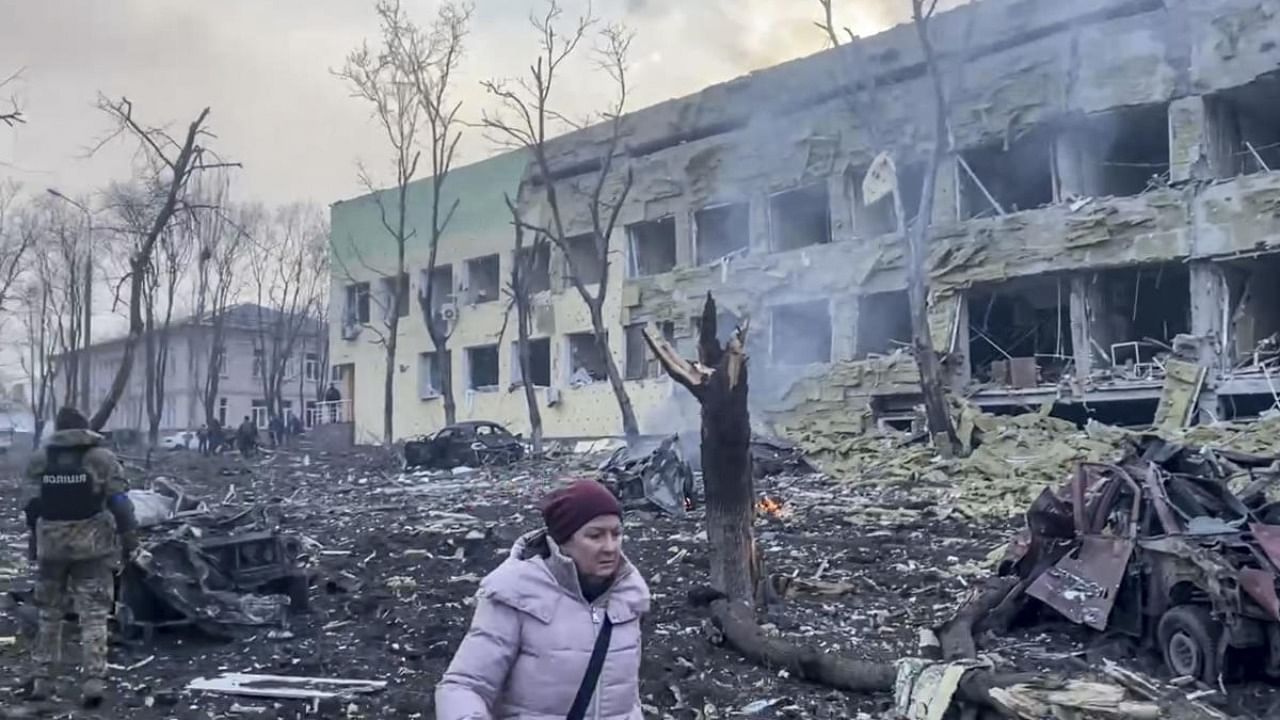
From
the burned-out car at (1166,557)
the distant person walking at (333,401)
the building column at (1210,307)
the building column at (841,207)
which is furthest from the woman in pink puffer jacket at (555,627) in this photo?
the distant person walking at (333,401)

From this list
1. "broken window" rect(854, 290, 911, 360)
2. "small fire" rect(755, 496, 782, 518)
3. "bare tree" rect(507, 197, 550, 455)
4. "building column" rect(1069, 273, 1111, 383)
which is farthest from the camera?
"bare tree" rect(507, 197, 550, 455)

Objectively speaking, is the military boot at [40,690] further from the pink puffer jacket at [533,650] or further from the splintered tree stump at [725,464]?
the pink puffer jacket at [533,650]

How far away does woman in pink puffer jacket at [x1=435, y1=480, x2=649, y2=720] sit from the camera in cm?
292

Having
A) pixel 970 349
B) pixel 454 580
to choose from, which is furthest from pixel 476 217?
pixel 454 580

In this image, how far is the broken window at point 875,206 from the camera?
29141mm

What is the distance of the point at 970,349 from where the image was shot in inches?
1120

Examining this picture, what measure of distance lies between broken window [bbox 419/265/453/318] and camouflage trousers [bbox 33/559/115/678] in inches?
1360

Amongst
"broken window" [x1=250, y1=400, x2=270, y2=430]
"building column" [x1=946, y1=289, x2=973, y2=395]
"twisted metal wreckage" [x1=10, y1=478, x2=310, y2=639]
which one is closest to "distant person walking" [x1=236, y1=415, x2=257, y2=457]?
"building column" [x1=946, y1=289, x2=973, y2=395]

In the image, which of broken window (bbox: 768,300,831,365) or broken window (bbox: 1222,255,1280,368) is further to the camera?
broken window (bbox: 768,300,831,365)

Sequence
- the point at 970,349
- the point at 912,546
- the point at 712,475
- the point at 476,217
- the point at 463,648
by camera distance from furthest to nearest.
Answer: the point at 476,217
the point at 970,349
the point at 912,546
the point at 712,475
the point at 463,648

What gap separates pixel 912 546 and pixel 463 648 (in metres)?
11.0

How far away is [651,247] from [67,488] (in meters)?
29.0

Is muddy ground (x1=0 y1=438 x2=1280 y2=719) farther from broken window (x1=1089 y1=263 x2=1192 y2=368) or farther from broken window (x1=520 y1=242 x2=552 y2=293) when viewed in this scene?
broken window (x1=520 y1=242 x2=552 y2=293)

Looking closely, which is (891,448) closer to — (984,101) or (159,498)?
(984,101)
